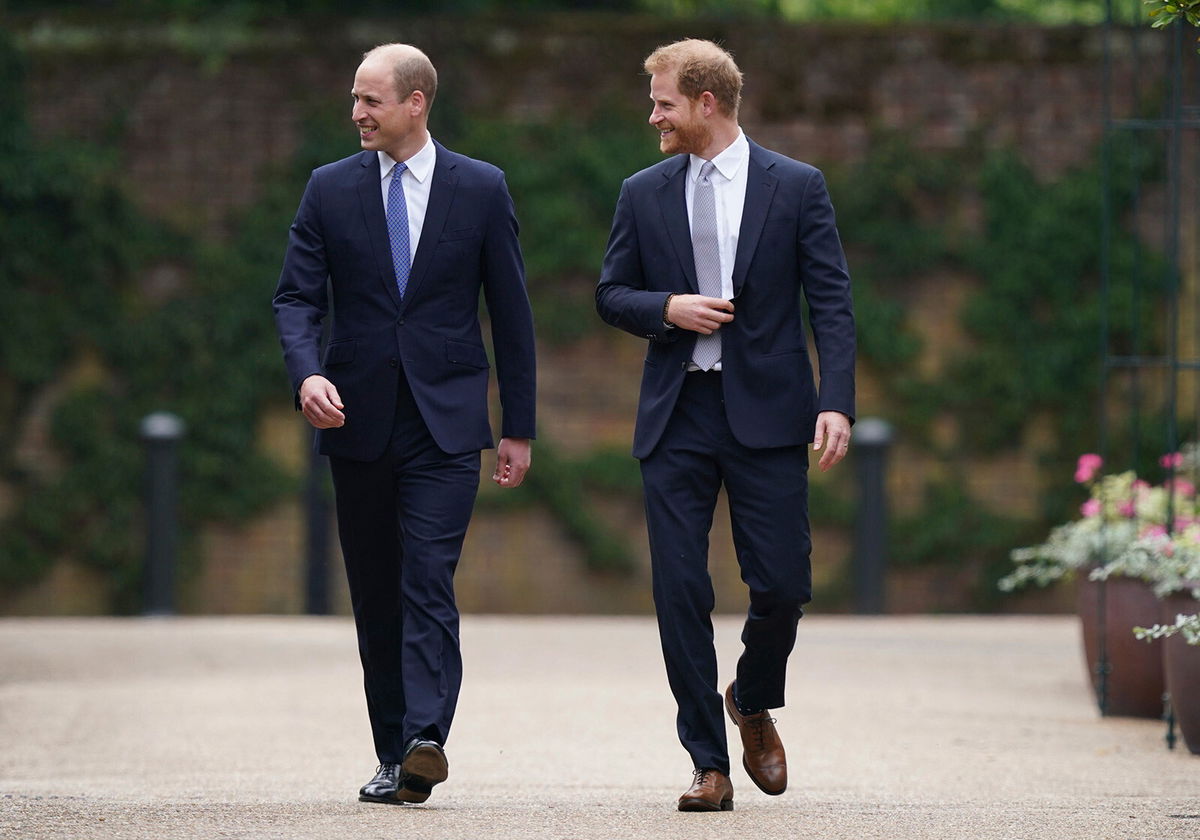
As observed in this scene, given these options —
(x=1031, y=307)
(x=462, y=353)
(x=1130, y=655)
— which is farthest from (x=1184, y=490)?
(x=462, y=353)

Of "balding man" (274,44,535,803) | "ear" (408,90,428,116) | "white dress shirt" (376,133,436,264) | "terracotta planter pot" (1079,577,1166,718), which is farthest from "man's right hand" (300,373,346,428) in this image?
"terracotta planter pot" (1079,577,1166,718)

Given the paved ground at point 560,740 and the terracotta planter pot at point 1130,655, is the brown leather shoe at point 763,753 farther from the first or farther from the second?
the terracotta planter pot at point 1130,655

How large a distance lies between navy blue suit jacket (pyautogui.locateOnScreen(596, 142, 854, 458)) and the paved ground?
0.94 meters

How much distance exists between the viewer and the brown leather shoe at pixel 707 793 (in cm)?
457

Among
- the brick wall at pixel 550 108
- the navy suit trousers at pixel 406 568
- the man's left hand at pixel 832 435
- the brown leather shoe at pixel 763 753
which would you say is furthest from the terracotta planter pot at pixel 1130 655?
the brick wall at pixel 550 108

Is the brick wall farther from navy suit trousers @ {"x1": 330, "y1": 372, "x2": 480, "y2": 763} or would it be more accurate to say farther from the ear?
the ear

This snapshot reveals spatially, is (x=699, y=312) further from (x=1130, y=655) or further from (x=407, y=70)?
(x=1130, y=655)

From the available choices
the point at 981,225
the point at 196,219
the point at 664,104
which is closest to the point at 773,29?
the point at 981,225

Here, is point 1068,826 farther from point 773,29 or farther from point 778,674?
point 773,29

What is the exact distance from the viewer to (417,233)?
4.78 metres

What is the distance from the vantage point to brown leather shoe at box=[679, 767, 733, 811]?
4570 millimetres

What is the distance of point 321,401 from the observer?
4508mm

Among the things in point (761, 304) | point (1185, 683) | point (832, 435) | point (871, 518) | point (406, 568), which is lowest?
point (871, 518)

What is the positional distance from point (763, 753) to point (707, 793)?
279 millimetres
